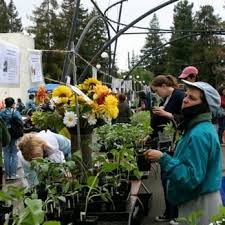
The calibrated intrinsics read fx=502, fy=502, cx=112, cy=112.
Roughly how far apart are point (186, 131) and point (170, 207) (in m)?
2.63

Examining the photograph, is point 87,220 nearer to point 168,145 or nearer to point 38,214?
point 38,214

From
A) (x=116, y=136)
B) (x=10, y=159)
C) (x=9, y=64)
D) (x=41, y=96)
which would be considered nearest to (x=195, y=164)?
(x=9, y=64)

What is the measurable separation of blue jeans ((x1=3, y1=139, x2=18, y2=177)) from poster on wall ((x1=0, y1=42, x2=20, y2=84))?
519cm

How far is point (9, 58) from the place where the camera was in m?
4.11

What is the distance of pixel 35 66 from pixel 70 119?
123 centimetres

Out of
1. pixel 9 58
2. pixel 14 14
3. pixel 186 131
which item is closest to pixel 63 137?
pixel 9 58

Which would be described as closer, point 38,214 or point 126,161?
point 38,214

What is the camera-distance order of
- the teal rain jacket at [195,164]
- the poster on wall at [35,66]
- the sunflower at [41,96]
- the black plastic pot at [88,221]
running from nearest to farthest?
the teal rain jacket at [195,164]
the black plastic pot at [88,221]
the sunflower at [41,96]
the poster on wall at [35,66]

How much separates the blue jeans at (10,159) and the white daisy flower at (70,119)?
5.55 metres

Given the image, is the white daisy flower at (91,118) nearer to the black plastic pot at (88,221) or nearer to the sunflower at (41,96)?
the sunflower at (41,96)

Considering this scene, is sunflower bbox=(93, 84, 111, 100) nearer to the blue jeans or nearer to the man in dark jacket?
the man in dark jacket

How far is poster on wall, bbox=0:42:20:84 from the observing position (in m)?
3.97

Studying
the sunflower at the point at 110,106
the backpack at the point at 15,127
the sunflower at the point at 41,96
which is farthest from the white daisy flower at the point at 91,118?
the backpack at the point at 15,127

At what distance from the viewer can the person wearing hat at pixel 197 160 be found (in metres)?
2.77
